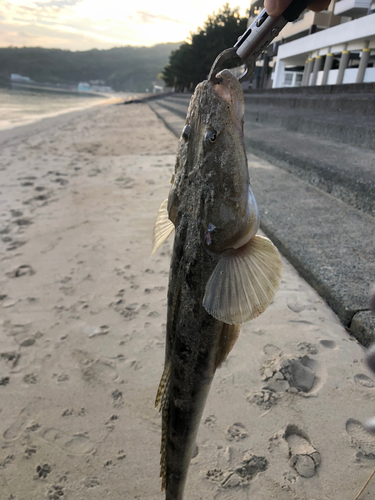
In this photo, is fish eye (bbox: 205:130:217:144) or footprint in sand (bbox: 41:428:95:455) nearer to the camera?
fish eye (bbox: 205:130:217:144)

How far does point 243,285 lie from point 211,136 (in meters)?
0.65

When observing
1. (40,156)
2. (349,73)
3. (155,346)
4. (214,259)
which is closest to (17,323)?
Result: (155,346)

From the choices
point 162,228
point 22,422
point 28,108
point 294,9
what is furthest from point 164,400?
point 28,108

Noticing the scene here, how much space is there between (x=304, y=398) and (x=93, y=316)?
201 centimetres

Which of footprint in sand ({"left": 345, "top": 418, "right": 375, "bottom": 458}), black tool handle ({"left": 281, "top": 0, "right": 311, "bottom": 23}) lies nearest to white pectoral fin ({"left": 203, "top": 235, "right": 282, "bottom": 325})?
black tool handle ({"left": 281, "top": 0, "right": 311, "bottom": 23})

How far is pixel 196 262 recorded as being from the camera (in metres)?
1.29

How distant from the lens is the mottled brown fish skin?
1308mm

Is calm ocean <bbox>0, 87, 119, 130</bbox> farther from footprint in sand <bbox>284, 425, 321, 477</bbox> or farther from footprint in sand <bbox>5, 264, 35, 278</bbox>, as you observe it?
footprint in sand <bbox>284, 425, 321, 477</bbox>

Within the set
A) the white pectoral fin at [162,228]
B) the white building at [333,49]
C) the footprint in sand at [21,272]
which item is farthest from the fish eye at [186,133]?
the white building at [333,49]

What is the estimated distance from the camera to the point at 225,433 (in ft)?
6.73

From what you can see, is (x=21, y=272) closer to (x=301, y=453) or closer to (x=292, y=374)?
(x=292, y=374)

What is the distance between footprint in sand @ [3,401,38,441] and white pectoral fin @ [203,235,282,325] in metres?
1.81

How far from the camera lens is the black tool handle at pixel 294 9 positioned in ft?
4.54

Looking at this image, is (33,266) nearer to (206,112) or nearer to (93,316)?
(93,316)
